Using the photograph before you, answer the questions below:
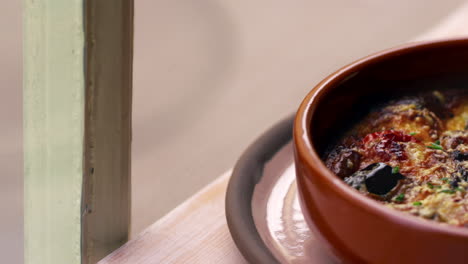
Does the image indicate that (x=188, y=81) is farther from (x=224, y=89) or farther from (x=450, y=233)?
(x=450, y=233)

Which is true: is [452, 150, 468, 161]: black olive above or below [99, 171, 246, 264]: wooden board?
above

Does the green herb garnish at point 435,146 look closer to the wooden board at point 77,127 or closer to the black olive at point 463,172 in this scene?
the black olive at point 463,172

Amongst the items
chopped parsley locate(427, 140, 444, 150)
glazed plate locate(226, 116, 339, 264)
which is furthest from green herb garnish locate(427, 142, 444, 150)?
glazed plate locate(226, 116, 339, 264)

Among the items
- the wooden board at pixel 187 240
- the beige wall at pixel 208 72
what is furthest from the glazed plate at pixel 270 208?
the beige wall at pixel 208 72

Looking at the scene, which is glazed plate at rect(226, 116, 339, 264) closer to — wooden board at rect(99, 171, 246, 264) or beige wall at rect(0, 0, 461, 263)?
wooden board at rect(99, 171, 246, 264)

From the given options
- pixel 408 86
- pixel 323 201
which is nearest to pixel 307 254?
pixel 323 201

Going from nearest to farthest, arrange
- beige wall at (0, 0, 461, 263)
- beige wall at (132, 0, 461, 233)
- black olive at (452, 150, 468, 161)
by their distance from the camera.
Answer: black olive at (452, 150, 468, 161), beige wall at (0, 0, 461, 263), beige wall at (132, 0, 461, 233)

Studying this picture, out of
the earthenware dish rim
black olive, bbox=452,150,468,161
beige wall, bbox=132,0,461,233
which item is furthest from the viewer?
beige wall, bbox=132,0,461,233
